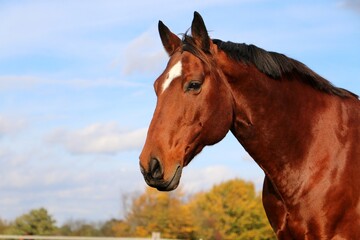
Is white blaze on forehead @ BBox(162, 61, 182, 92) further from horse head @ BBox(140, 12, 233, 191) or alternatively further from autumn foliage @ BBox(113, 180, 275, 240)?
autumn foliage @ BBox(113, 180, 275, 240)

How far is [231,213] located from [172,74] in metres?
59.6

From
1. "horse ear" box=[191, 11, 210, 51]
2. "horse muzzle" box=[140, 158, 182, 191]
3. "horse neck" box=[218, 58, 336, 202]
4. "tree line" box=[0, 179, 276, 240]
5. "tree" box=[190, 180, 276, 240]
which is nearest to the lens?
"horse muzzle" box=[140, 158, 182, 191]

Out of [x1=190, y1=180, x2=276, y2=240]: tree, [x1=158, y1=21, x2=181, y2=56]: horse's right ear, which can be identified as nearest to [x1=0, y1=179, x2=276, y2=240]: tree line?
[x1=190, y1=180, x2=276, y2=240]: tree

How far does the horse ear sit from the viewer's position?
15.7ft

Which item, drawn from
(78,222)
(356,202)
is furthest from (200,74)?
(78,222)

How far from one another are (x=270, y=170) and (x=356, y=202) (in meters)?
0.77

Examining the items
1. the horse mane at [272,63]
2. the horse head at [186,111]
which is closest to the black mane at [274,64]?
the horse mane at [272,63]

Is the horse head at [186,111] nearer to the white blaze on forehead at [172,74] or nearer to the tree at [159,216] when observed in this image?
the white blaze on forehead at [172,74]

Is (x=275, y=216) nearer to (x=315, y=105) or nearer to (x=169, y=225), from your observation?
(x=315, y=105)

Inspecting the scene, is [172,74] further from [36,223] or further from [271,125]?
[36,223]

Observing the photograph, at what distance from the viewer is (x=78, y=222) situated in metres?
54.5

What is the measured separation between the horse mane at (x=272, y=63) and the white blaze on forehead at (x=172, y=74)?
0.24 meters

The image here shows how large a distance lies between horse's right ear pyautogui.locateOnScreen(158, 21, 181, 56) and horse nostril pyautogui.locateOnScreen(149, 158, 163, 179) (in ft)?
4.04

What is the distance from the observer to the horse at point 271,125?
4.55m
